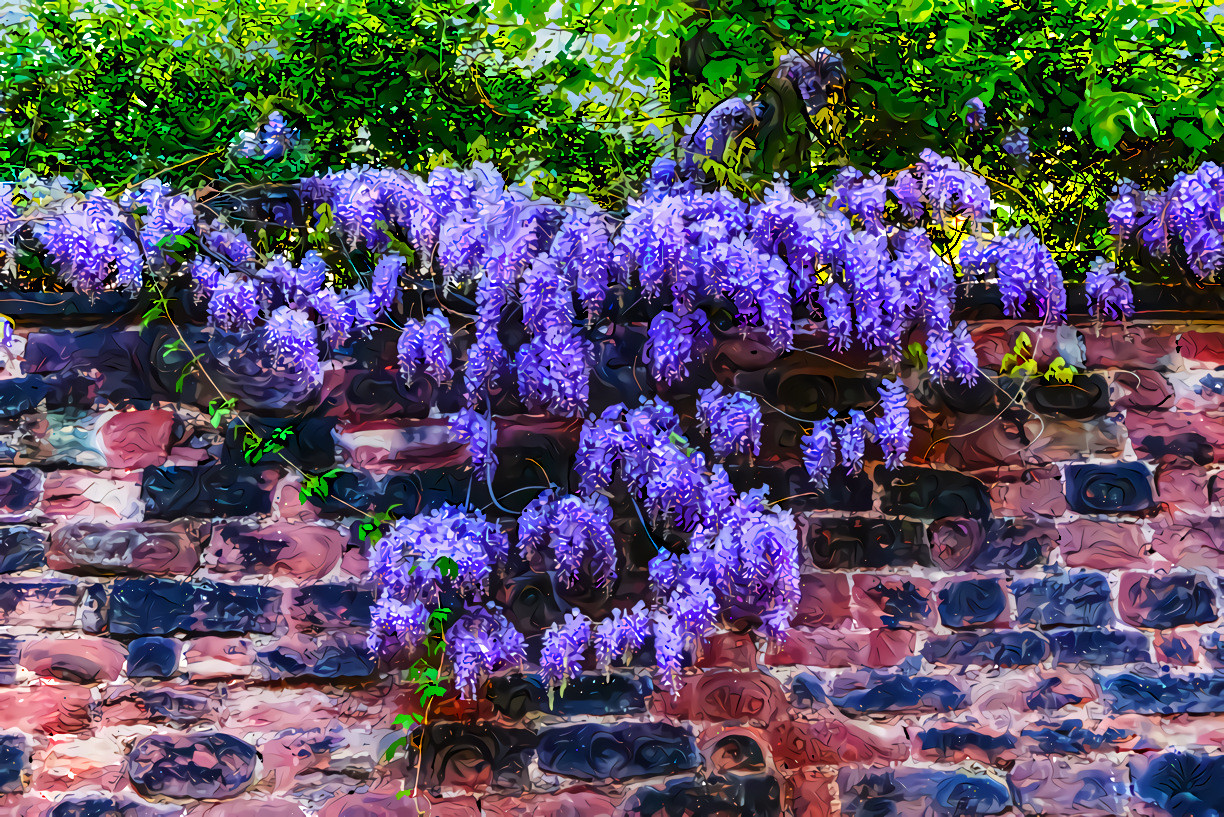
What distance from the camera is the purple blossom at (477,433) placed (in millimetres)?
2098

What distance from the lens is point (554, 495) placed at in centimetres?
210

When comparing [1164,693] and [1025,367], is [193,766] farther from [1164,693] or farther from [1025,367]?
[1164,693]

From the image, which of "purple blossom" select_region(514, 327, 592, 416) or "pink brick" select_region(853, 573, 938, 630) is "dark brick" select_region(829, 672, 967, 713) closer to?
"pink brick" select_region(853, 573, 938, 630)

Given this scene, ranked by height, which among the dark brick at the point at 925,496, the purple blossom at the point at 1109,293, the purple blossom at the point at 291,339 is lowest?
the dark brick at the point at 925,496

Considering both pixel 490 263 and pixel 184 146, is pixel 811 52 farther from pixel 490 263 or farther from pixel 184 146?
pixel 184 146

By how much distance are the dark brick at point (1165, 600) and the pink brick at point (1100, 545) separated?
0.17 feet

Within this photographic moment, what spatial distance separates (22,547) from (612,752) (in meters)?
1.74

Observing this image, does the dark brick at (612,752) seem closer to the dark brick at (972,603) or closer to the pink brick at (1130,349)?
the dark brick at (972,603)

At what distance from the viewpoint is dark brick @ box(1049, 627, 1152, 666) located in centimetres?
214

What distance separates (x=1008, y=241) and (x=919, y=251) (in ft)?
0.97

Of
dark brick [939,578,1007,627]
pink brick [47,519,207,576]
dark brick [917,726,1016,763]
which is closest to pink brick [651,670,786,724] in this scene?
dark brick [917,726,1016,763]

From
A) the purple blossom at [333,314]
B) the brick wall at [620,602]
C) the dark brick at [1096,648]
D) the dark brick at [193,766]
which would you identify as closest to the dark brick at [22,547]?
the brick wall at [620,602]

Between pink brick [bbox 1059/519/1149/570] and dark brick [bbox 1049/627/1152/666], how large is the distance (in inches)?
7.5

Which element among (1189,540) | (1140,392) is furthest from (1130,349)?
(1189,540)
